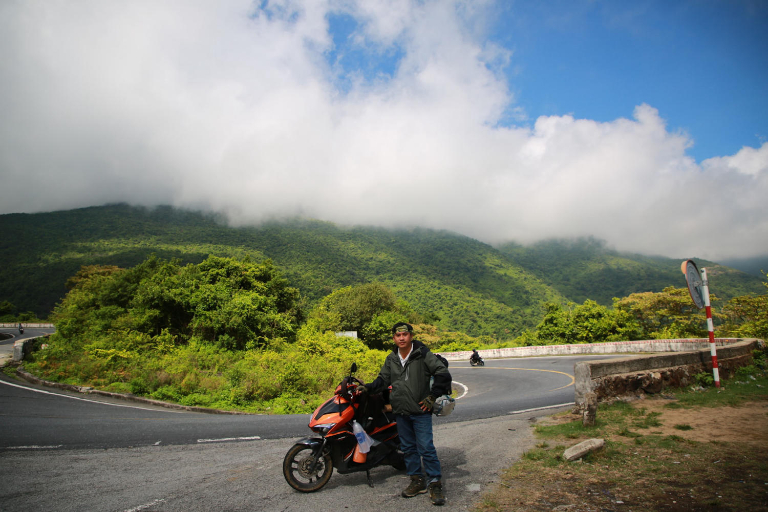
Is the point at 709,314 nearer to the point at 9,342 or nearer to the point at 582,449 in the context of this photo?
the point at 582,449

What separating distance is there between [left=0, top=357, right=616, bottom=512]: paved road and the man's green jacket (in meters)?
0.93

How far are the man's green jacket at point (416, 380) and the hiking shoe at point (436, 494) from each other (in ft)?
2.28

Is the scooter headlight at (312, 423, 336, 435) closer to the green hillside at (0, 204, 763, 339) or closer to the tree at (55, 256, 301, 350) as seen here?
the tree at (55, 256, 301, 350)

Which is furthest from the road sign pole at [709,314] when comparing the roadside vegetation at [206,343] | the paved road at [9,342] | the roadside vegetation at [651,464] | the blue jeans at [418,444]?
the paved road at [9,342]

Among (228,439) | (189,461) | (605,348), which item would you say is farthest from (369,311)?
(189,461)

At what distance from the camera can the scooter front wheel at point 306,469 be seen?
4055 millimetres

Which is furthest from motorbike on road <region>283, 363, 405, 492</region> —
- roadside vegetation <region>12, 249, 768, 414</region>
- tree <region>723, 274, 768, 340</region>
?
Answer: tree <region>723, 274, 768, 340</region>

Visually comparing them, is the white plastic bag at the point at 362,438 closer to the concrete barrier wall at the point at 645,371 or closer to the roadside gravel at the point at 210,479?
the roadside gravel at the point at 210,479

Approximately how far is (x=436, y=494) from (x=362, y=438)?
0.95m

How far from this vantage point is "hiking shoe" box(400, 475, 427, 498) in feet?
12.7

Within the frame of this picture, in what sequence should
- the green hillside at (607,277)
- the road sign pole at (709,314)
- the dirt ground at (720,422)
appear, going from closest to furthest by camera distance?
1. the dirt ground at (720,422)
2. the road sign pole at (709,314)
3. the green hillside at (607,277)

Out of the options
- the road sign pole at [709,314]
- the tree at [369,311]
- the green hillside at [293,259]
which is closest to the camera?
the road sign pole at [709,314]

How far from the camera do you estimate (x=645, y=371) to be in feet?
28.0

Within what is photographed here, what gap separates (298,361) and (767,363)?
14.9 m
